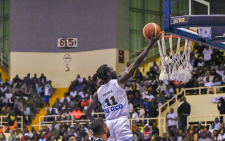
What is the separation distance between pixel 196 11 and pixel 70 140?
134 inches

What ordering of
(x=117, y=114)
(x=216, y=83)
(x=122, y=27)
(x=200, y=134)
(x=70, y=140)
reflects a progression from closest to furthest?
(x=117, y=114) < (x=70, y=140) < (x=200, y=134) < (x=216, y=83) < (x=122, y=27)

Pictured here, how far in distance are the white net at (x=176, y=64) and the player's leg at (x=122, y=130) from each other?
3.64 metres

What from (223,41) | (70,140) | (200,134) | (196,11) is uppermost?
(196,11)

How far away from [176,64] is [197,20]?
8.05 ft

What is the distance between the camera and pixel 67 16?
22734mm

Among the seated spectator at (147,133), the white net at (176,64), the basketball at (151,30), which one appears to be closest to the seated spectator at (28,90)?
the seated spectator at (147,133)

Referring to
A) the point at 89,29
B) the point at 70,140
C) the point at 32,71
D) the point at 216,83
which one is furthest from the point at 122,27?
the point at 70,140

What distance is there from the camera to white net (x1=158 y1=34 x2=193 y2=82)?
8.83m

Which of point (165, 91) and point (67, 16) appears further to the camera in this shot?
point (67, 16)

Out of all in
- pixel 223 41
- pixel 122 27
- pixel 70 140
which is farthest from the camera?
pixel 122 27

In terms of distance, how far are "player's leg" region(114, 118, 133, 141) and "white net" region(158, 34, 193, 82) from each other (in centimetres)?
364

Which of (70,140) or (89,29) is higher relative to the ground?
(89,29)

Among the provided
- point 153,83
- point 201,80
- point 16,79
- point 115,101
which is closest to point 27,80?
point 16,79

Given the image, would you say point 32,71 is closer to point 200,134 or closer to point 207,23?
point 200,134
